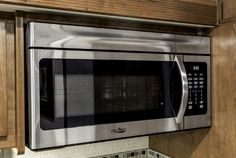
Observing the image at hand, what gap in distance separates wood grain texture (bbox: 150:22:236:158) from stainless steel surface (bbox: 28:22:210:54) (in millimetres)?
72

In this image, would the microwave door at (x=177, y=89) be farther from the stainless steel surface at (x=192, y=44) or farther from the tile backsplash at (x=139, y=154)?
the tile backsplash at (x=139, y=154)

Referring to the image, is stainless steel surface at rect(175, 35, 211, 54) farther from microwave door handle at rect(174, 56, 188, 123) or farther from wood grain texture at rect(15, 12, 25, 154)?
wood grain texture at rect(15, 12, 25, 154)

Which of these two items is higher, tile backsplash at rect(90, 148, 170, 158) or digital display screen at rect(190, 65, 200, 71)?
digital display screen at rect(190, 65, 200, 71)

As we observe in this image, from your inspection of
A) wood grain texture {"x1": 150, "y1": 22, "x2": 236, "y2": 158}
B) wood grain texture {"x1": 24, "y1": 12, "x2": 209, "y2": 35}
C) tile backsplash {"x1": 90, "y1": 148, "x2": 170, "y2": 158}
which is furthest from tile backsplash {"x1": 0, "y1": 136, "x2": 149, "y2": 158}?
wood grain texture {"x1": 24, "y1": 12, "x2": 209, "y2": 35}

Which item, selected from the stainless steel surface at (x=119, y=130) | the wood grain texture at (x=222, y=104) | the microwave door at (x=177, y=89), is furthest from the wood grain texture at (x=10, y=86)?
the wood grain texture at (x=222, y=104)

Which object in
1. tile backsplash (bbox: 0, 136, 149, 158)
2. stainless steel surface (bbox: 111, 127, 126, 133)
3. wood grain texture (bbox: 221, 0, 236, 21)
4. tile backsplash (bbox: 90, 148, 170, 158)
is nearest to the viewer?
stainless steel surface (bbox: 111, 127, 126, 133)

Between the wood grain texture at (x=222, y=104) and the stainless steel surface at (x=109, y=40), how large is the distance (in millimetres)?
72

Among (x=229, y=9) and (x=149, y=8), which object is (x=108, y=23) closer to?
(x=149, y=8)

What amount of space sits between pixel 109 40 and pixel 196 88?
0.45 m

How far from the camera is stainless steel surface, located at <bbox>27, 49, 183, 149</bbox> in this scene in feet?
2.80

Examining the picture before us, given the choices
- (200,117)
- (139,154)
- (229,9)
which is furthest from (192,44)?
(139,154)

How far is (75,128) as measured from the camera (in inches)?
35.9

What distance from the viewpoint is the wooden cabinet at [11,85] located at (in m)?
0.87

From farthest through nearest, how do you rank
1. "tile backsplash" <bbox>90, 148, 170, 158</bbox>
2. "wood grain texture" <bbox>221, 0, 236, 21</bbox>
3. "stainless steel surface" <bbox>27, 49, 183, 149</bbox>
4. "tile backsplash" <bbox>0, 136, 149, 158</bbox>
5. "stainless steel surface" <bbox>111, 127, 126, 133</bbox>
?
1. "tile backsplash" <bbox>90, 148, 170, 158</bbox>
2. "tile backsplash" <bbox>0, 136, 149, 158</bbox>
3. "wood grain texture" <bbox>221, 0, 236, 21</bbox>
4. "stainless steel surface" <bbox>111, 127, 126, 133</bbox>
5. "stainless steel surface" <bbox>27, 49, 183, 149</bbox>
